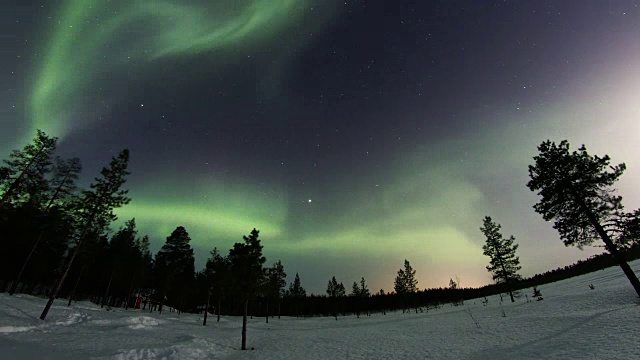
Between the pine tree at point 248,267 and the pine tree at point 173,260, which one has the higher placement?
the pine tree at point 173,260

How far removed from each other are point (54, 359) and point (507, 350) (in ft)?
72.4

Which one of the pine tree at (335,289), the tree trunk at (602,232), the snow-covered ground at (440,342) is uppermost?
the pine tree at (335,289)

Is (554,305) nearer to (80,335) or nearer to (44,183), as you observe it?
(80,335)

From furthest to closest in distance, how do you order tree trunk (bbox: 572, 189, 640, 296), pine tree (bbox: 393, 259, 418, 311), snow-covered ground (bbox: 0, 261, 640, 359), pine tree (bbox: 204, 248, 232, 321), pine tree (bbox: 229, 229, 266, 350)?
A: pine tree (bbox: 393, 259, 418, 311) < pine tree (bbox: 204, 248, 232, 321) < pine tree (bbox: 229, 229, 266, 350) < tree trunk (bbox: 572, 189, 640, 296) < snow-covered ground (bbox: 0, 261, 640, 359)

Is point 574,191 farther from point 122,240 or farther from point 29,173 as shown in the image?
point 122,240

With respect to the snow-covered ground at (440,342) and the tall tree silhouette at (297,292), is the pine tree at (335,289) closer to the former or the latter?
the tall tree silhouette at (297,292)

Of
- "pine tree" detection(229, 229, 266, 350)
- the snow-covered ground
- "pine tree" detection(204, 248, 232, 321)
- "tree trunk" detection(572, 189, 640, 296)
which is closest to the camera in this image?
the snow-covered ground

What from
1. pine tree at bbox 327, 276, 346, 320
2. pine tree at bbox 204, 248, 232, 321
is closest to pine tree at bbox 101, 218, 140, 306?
pine tree at bbox 204, 248, 232, 321

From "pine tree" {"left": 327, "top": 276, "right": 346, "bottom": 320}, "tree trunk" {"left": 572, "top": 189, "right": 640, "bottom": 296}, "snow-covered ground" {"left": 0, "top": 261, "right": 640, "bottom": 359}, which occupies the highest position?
"pine tree" {"left": 327, "top": 276, "right": 346, "bottom": 320}

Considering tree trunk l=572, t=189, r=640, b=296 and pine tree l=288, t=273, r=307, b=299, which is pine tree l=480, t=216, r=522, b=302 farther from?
pine tree l=288, t=273, r=307, b=299

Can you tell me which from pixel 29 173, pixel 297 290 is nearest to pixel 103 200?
pixel 29 173

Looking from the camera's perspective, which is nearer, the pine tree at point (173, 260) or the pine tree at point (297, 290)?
the pine tree at point (173, 260)

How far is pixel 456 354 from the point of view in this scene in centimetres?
1456

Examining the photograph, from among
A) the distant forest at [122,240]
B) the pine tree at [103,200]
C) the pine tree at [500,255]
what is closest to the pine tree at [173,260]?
the distant forest at [122,240]
